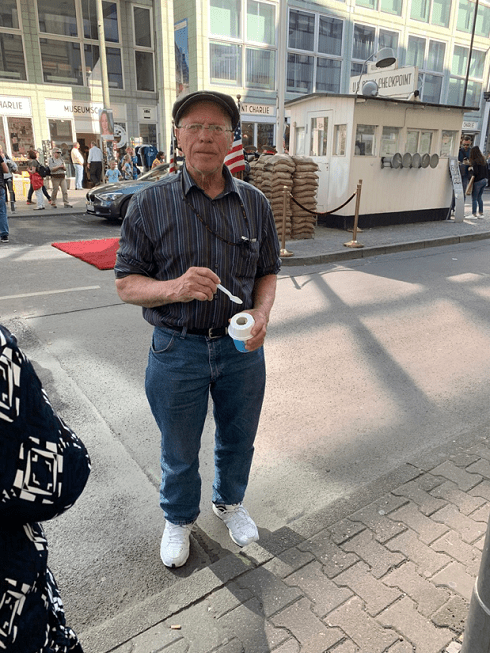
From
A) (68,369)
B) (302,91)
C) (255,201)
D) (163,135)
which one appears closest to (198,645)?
(255,201)

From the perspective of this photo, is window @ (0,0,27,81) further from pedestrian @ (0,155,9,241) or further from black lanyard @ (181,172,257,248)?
black lanyard @ (181,172,257,248)

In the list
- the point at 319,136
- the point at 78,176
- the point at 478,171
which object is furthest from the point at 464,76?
the point at 319,136

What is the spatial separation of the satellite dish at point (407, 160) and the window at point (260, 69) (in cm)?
1830

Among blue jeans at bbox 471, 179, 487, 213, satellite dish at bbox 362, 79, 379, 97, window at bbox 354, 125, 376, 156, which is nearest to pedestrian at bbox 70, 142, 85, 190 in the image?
satellite dish at bbox 362, 79, 379, 97

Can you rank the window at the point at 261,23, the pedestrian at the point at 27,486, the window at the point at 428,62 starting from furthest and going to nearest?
the window at the point at 428,62 < the window at the point at 261,23 < the pedestrian at the point at 27,486

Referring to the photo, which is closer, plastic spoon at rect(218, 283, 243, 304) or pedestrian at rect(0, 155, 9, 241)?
plastic spoon at rect(218, 283, 243, 304)

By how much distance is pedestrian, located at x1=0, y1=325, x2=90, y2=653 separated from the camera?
36.1 inches

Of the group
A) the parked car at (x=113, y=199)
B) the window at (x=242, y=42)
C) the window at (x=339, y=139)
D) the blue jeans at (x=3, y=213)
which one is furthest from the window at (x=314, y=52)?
the blue jeans at (x=3, y=213)

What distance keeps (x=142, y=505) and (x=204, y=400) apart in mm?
1009

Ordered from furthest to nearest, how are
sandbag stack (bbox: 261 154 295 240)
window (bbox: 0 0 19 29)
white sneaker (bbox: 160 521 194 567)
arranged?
window (bbox: 0 0 19 29)
sandbag stack (bbox: 261 154 295 240)
white sneaker (bbox: 160 521 194 567)

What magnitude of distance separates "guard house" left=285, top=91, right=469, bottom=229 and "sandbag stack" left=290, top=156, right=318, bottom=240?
4.83 feet

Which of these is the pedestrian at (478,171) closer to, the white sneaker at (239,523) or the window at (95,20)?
the white sneaker at (239,523)

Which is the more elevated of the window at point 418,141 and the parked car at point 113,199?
the window at point 418,141

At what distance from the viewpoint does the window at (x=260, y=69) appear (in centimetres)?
2831
